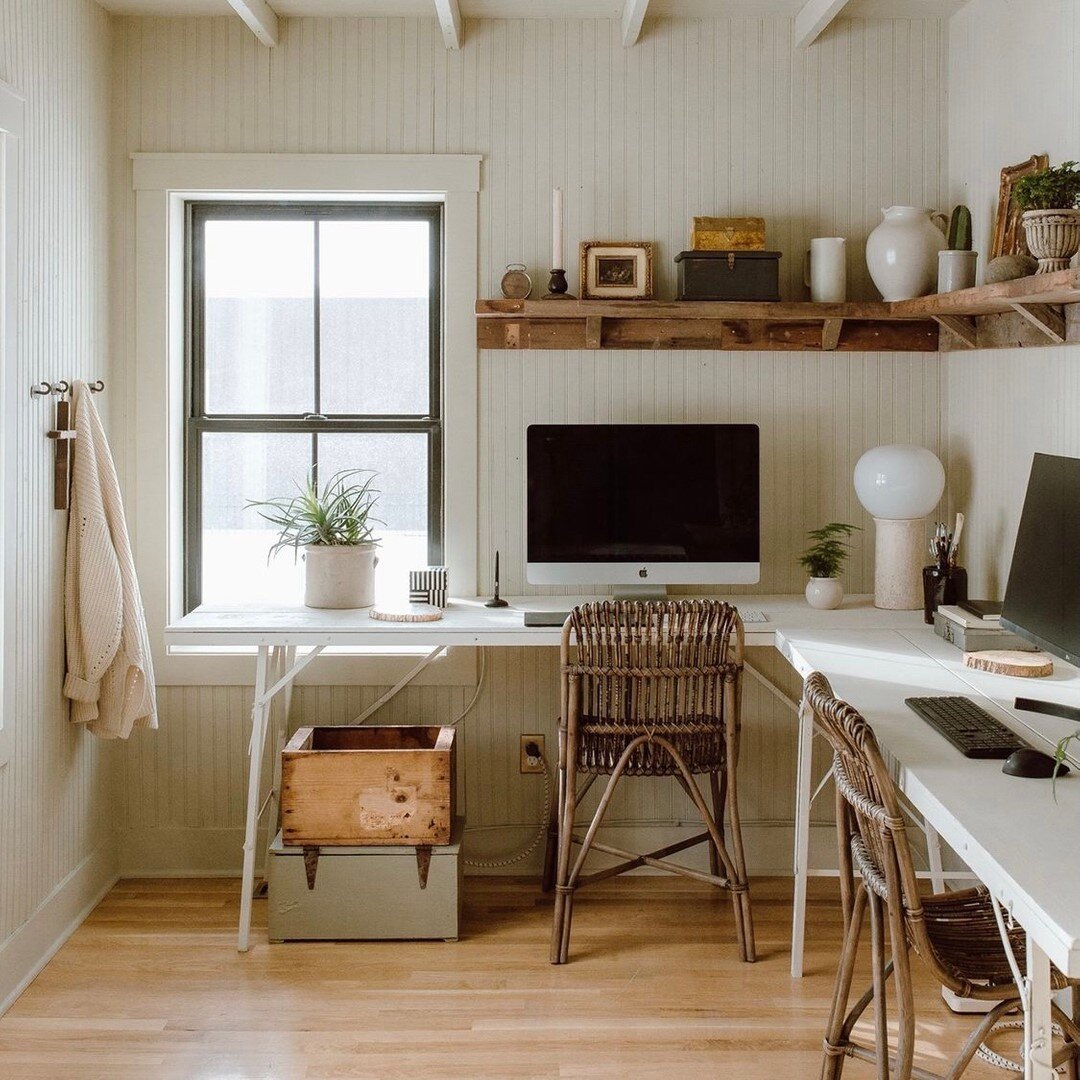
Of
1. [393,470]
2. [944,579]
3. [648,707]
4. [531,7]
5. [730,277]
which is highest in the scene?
[531,7]

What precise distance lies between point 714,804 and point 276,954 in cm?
127

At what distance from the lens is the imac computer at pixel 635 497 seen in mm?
3258

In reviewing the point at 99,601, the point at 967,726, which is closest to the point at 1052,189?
the point at 967,726

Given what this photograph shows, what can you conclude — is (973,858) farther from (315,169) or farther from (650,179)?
(315,169)

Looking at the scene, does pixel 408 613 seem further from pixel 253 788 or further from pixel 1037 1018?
pixel 1037 1018

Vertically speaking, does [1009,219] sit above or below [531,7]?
below

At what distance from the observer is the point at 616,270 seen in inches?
132

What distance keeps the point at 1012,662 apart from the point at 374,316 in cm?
Answer: 211

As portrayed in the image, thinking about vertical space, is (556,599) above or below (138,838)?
above

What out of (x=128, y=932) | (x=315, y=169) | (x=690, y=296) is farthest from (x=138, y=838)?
(x=690, y=296)

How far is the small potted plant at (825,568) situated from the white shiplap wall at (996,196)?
0.40 metres

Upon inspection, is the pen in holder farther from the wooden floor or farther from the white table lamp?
the wooden floor

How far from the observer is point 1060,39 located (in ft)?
8.88

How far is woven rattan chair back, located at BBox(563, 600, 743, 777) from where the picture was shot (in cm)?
286
